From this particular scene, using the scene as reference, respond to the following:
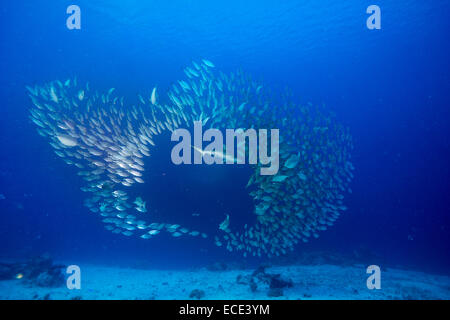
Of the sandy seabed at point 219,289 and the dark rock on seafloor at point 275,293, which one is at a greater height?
the dark rock on seafloor at point 275,293

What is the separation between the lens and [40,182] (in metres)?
22.8

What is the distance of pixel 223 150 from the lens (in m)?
8.93

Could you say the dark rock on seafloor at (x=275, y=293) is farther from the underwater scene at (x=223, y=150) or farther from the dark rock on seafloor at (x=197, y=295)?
the dark rock on seafloor at (x=197, y=295)

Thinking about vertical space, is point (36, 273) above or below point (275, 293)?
below

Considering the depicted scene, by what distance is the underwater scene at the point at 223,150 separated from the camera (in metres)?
8.04

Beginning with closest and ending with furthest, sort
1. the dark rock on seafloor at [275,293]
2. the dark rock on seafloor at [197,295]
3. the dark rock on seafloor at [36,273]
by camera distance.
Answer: the dark rock on seafloor at [275,293]
the dark rock on seafloor at [197,295]
the dark rock on seafloor at [36,273]

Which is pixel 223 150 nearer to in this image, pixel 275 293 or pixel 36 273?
pixel 275 293

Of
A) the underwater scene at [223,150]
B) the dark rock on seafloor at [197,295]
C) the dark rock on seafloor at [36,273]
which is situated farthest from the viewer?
the dark rock on seafloor at [36,273]

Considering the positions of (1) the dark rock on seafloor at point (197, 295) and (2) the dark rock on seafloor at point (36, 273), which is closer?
(1) the dark rock on seafloor at point (197, 295)

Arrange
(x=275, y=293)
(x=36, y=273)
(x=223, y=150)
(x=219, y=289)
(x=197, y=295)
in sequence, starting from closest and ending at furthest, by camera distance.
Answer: (x=275, y=293)
(x=197, y=295)
(x=219, y=289)
(x=223, y=150)
(x=36, y=273)

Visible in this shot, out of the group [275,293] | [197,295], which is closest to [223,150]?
[197,295]

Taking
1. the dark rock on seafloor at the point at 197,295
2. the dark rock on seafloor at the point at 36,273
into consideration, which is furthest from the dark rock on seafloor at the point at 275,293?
the dark rock on seafloor at the point at 36,273

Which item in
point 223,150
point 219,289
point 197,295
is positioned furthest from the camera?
point 223,150

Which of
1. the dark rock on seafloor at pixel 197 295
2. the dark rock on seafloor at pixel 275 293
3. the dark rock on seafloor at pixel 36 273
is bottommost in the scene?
the dark rock on seafloor at pixel 36 273
